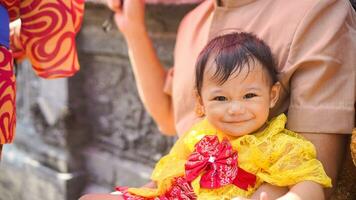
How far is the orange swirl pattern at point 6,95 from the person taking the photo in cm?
138

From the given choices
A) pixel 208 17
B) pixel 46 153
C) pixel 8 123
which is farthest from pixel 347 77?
pixel 46 153

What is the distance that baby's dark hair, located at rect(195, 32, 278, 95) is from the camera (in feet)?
4.37

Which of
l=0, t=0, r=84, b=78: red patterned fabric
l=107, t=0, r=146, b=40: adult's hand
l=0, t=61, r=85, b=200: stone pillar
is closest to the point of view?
l=0, t=0, r=84, b=78: red patterned fabric

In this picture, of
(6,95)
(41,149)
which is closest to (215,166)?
(6,95)

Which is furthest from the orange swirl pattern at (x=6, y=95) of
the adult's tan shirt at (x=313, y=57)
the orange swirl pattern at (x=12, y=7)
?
the adult's tan shirt at (x=313, y=57)

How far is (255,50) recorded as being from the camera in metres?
1.35

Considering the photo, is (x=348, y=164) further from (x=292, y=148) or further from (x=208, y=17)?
(x=208, y=17)

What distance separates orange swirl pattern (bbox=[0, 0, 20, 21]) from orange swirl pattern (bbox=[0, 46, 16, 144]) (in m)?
0.14

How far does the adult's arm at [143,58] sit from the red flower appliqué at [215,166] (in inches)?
23.1

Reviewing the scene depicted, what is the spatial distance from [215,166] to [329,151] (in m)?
0.29

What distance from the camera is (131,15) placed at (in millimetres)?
1942

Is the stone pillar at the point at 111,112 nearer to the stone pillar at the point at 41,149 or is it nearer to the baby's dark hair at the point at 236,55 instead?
the stone pillar at the point at 41,149

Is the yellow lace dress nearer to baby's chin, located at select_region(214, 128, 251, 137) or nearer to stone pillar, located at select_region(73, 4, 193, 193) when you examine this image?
baby's chin, located at select_region(214, 128, 251, 137)

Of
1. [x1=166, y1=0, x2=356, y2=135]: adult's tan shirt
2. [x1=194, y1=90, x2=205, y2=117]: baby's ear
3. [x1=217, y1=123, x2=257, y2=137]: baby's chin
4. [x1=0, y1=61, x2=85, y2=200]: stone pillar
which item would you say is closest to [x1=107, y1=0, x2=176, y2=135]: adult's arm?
[x1=194, y1=90, x2=205, y2=117]: baby's ear
